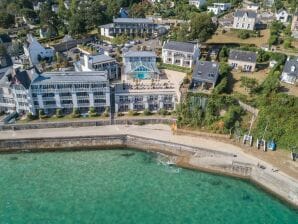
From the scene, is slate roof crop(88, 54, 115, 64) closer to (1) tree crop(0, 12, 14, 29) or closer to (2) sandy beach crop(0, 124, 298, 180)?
(2) sandy beach crop(0, 124, 298, 180)

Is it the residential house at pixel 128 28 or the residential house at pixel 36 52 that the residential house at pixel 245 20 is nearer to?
the residential house at pixel 128 28

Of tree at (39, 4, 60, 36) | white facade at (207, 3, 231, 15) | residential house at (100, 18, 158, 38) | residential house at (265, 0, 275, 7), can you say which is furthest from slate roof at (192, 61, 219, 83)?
residential house at (265, 0, 275, 7)

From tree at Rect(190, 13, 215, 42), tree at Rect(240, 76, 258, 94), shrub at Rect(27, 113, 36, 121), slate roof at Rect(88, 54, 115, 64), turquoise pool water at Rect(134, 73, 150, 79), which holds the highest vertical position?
tree at Rect(190, 13, 215, 42)

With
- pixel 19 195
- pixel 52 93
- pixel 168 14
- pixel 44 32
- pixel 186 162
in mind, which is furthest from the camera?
pixel 168 14

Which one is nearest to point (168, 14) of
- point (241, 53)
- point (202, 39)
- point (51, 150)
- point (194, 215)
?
point (202, 39)

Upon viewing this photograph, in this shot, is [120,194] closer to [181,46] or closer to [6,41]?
[181,46]

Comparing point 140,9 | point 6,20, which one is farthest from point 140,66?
point 6,20

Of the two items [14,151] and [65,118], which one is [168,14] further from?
[14,151]
